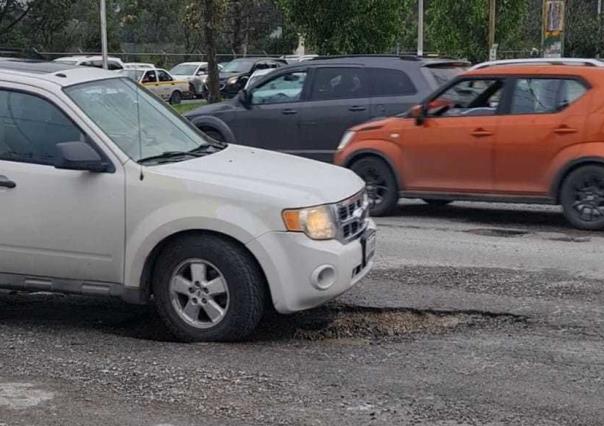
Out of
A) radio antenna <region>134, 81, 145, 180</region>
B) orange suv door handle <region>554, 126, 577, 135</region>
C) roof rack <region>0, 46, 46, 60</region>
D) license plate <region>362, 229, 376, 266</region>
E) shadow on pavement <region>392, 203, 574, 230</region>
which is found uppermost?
roof rack <region>0, 46, 46, 60</region>

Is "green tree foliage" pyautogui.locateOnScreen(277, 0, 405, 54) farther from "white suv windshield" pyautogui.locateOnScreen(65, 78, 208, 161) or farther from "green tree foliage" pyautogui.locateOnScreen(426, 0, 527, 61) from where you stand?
"white suv windshield" pyautogui.locateOnScreen(65, 78, 208, 161)

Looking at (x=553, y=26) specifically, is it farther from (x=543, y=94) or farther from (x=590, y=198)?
(x=590, y=198)

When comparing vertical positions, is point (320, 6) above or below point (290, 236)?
above

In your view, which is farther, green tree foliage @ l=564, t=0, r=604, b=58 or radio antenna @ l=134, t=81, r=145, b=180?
green tree foliage @ l=564, t=0, r=604, b=58

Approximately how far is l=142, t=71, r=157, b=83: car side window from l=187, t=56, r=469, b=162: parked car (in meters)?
24.6

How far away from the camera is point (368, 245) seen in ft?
22.0

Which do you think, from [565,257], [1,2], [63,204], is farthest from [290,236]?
[1,2]

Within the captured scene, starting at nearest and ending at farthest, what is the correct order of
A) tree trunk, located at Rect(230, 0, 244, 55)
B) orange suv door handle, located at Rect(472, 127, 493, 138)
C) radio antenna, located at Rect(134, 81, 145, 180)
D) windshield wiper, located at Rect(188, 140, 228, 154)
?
radio antenna, located at Rect(134, 81, 145, 180)
windshield wiper, located at Rect(188, 140, 228, 154)
orange suv door handle, located at Rect(472, 127, 493, 138)
tree trunk, located at Rect(230, 0, 244, 55)

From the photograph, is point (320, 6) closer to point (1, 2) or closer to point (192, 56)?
point (1, 2)

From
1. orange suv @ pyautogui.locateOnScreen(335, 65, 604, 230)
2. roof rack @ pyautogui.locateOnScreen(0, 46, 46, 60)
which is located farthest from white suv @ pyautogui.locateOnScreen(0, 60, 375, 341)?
orange suv @ pyautogui.locateOnScreen(335, 65, 604, 230)

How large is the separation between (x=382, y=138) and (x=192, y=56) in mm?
41007

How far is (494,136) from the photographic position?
35.3ft

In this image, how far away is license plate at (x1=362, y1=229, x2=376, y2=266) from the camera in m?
6.61

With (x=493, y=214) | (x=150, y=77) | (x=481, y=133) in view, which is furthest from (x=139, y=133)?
(x=150, y=77)
